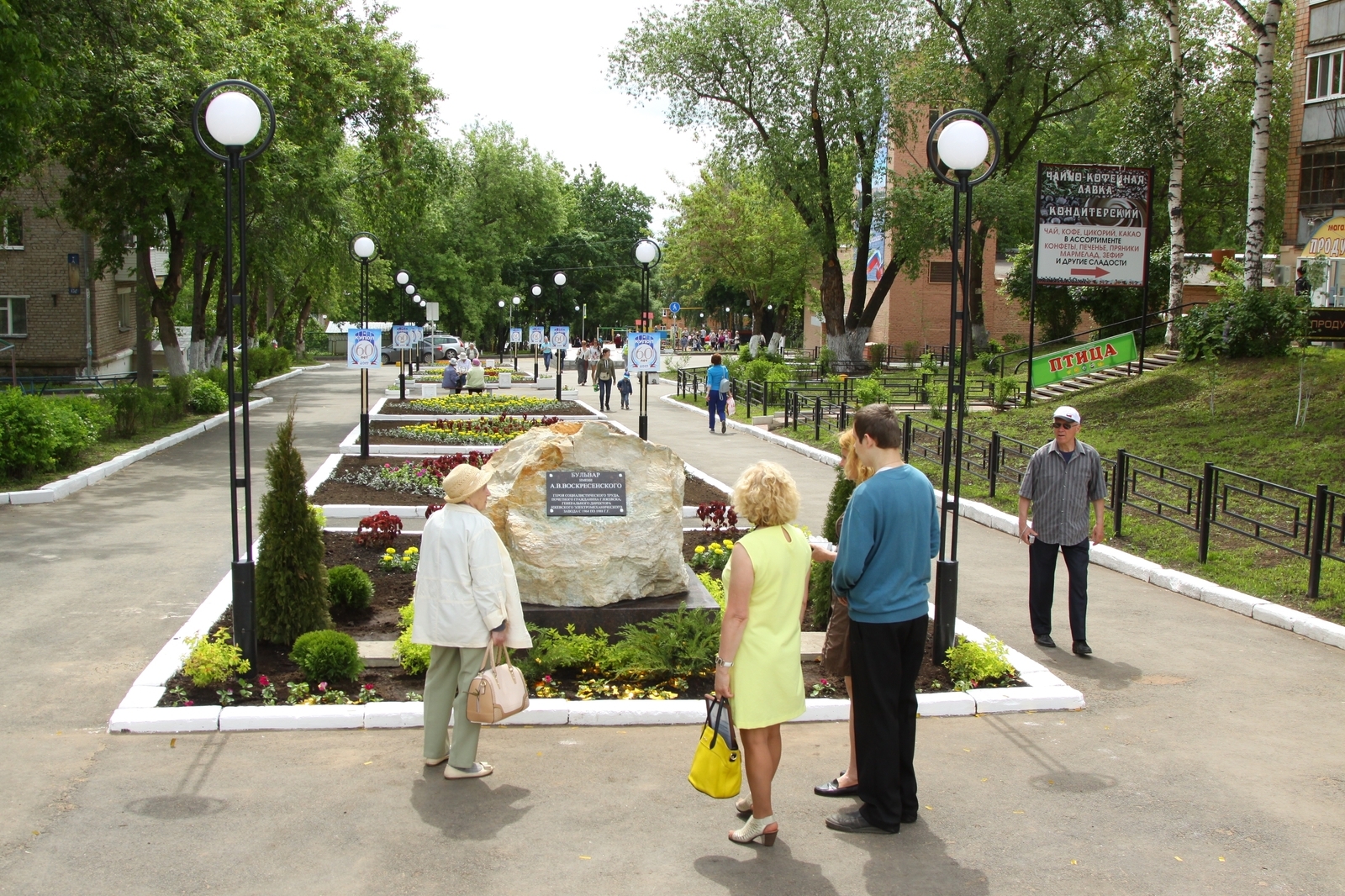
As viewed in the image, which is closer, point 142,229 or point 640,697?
point 640,697

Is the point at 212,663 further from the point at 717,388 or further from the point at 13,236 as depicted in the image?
the point at 13,236

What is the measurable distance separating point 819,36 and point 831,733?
32.7 metres

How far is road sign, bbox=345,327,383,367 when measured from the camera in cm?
1714

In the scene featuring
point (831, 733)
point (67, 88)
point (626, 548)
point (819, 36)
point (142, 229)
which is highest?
point (819, 36)

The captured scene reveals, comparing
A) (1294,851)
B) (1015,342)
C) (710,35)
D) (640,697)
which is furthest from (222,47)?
(1015,342)

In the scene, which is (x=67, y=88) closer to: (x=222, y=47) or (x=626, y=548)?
(x=222, y=47)

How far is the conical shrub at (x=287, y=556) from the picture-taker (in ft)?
23.5

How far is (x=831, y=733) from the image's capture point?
6.18 meters

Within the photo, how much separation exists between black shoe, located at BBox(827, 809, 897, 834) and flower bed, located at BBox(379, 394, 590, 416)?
19776mm

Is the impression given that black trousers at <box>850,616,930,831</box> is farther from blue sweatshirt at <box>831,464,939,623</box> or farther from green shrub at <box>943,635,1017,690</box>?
A: green shrub at <box>943,635,1017,690</box>

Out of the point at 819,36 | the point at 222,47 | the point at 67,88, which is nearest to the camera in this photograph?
the point at 67,88

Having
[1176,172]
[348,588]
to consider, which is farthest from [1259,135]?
[348,588]

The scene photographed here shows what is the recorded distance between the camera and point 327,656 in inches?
259

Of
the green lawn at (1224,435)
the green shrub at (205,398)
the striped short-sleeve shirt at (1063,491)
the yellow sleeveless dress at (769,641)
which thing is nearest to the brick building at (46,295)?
the green shrub at (205,398)
